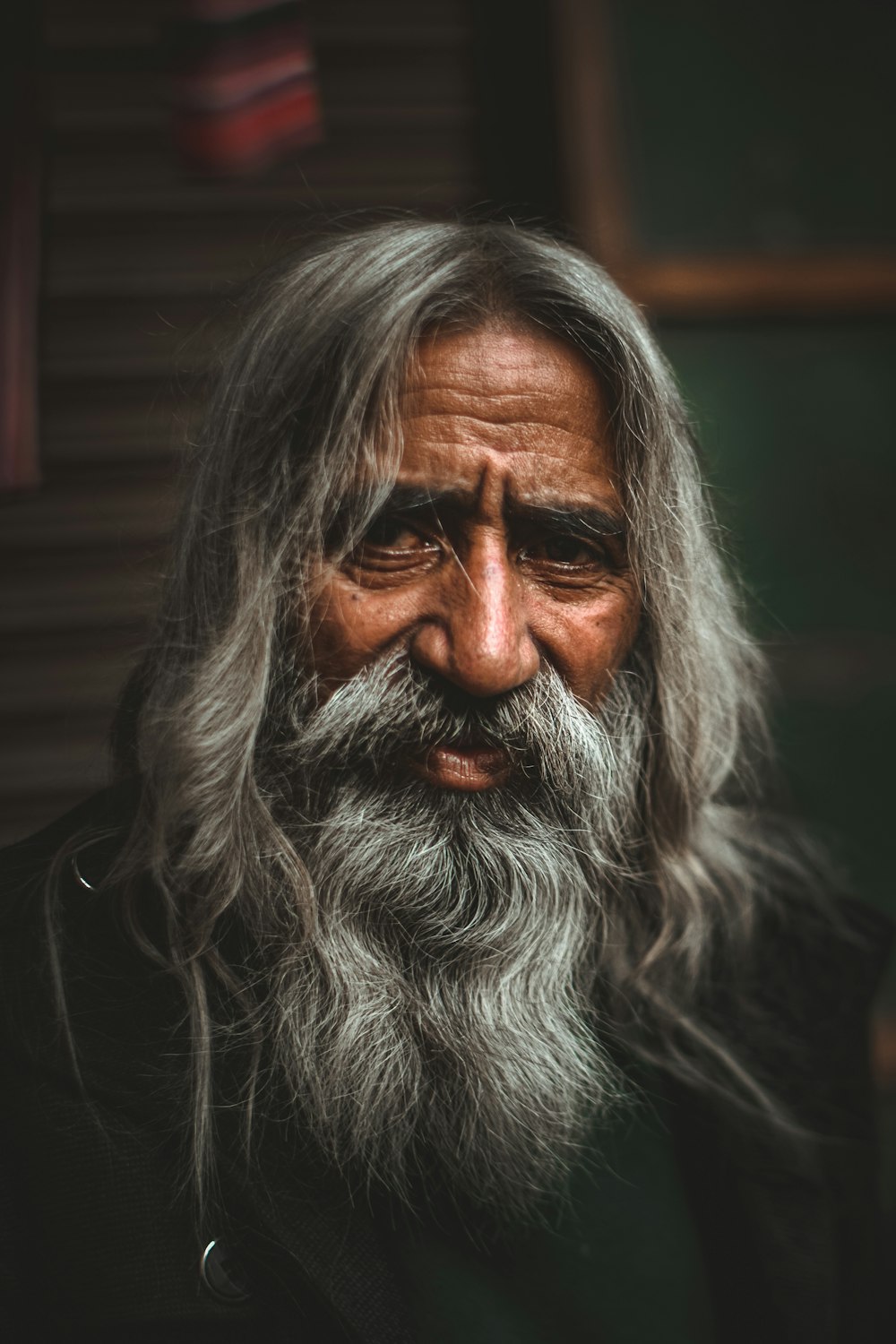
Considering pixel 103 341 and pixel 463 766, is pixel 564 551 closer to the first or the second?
pixel 463 766

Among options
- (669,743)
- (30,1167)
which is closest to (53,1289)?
(30,1167)

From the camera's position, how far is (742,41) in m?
2.44

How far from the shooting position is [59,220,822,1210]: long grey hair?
127cm

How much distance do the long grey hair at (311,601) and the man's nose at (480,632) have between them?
17 centimetres

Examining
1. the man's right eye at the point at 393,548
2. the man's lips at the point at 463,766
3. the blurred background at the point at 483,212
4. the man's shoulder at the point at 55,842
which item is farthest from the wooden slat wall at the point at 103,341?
the man's lips at the point at 463,766

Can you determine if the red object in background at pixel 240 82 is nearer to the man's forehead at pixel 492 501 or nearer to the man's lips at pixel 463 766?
the man's forehead at pixel 492 501

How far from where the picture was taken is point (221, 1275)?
43.6 inches

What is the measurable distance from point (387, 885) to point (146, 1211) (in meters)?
0.50

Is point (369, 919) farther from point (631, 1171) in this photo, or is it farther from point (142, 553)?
point (142, 553)

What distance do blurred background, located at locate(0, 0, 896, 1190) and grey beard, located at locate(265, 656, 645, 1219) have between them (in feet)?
3.44

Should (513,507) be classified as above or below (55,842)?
above

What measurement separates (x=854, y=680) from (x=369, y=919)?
71.4 inches

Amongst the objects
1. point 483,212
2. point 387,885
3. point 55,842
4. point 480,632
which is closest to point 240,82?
point 483,212

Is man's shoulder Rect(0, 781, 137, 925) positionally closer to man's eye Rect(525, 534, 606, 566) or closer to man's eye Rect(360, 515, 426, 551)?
man's eye Rect(360, 515, 426, 551)
